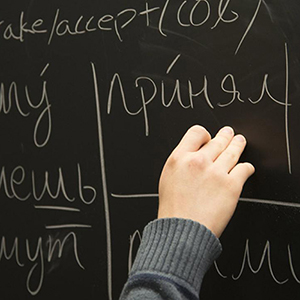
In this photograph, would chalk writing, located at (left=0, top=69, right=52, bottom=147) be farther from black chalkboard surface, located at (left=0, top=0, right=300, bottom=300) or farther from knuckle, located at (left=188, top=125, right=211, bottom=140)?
knuckle, located at (left=188, top=125, right=211, bottom=140)

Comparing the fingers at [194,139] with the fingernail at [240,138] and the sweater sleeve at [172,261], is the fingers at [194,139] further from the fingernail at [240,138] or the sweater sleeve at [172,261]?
the sweater sleeve at [172,261]

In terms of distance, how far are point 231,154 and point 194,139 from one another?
0.07 metres

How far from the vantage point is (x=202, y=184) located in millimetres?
846

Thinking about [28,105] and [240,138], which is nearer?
[240,138]

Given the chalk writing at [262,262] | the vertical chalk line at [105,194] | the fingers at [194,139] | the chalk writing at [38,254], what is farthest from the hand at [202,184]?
the chalk writing at [38,254]

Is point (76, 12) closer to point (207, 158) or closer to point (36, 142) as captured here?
point (36, 142)

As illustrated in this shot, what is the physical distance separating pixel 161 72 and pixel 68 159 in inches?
11.3

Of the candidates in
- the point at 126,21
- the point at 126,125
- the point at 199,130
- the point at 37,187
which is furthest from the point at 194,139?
the point at 37,187

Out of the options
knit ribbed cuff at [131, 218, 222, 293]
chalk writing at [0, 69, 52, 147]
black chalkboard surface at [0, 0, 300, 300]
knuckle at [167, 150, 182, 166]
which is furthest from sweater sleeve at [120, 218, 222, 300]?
chalk writing at [0, 69, 52, 147]

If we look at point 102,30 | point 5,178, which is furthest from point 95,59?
point 5,178

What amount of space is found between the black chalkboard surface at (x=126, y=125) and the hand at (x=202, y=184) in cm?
10

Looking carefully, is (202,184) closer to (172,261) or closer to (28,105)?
(172,261)

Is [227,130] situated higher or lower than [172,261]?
higher

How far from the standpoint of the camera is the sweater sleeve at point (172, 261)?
0.75 meters
